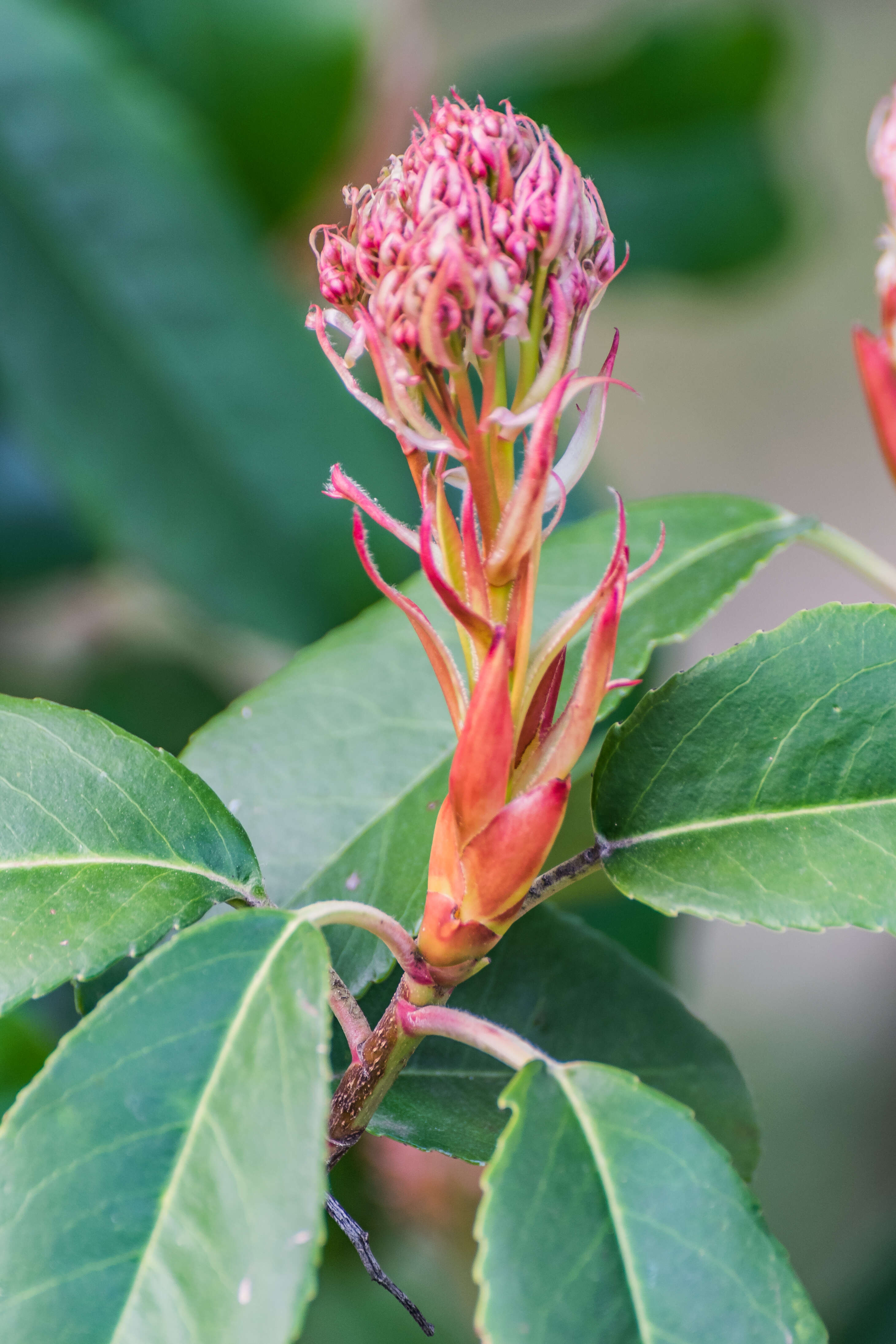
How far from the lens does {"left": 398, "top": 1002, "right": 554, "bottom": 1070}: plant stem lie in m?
0.32

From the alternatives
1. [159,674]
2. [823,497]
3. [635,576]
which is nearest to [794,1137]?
[823,497]

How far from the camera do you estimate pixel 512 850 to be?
310mm

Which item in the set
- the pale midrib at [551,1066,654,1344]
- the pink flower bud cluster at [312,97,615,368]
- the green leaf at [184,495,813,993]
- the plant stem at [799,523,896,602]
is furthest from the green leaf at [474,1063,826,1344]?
the plant stem at [799,523,896,602]

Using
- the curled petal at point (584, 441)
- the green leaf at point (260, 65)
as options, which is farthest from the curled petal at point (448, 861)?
the green leaf at point (260, 65)

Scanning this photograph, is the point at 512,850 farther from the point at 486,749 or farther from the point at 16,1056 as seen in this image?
the point at 16,1056

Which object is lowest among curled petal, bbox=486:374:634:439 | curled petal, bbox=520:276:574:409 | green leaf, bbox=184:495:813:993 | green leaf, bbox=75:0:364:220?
green leaf, bbox=184:495:813:993

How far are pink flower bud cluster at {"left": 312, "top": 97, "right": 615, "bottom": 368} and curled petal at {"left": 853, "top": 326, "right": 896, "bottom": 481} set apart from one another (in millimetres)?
200

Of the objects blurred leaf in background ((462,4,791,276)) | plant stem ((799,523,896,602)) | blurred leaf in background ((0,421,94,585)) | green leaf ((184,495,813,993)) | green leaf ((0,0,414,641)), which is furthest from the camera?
blurred leaf in background ((462,4,791,276))

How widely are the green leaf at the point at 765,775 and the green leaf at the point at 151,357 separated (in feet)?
1.70

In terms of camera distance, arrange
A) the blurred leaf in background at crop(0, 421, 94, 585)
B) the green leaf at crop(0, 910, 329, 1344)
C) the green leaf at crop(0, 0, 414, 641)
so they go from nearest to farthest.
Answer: the green leaf at crop(0, 910, 329, 1344), the green leaf at crop(0, 0, 414, 641), the blurred leaf in background at crop(0, 421, 94, 585)

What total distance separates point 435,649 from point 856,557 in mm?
290

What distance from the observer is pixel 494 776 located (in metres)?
0.31

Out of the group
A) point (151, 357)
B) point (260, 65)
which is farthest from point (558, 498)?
point (260, 65)

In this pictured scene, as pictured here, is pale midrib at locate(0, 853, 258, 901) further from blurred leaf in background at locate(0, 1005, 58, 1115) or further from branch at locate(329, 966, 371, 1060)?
blurred leaf in background at locate(0, 1005, 58, 1115)
